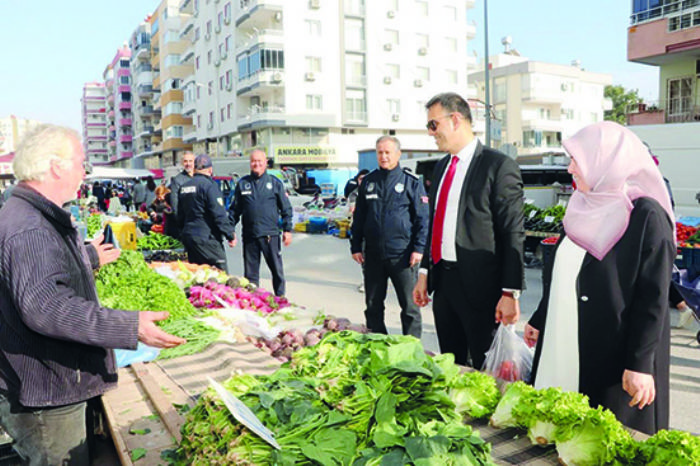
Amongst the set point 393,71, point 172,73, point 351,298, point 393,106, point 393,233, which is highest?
point 172,73

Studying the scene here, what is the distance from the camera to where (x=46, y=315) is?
2.21m

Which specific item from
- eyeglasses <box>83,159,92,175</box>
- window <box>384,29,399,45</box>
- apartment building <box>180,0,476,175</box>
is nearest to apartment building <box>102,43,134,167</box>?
apartment building <box>180,0,476,175</box>

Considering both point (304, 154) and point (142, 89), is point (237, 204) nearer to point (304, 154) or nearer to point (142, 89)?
point (304, 154)

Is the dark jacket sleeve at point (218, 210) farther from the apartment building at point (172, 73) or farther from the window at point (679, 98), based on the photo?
the apartment building at point (172, 73)

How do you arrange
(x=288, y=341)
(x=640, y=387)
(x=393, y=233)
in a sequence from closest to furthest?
(x=640, y=387)
(x=288, y=341)
(x=393, y=233)

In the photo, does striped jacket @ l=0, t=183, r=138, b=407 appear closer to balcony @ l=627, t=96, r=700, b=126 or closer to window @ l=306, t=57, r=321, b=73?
balcony @ l=627, t=96, r=700, b=126

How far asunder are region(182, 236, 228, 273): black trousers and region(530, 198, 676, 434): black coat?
632cm

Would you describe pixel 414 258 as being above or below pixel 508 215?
below

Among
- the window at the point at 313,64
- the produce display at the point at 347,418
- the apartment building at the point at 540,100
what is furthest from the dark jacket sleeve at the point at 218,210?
the apartment building at the point at 540,100

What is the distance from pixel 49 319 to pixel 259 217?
5712mm

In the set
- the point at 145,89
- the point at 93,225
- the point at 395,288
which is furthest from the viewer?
the point at 145,89

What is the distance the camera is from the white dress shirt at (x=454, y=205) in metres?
3.67

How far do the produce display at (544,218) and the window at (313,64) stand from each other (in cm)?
3941

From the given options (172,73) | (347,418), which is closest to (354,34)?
(172,73)
